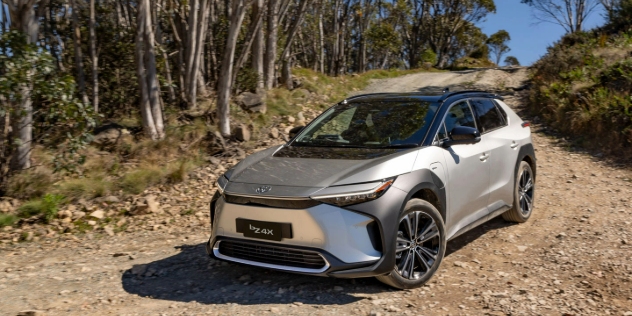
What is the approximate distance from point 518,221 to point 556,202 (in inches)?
53.9

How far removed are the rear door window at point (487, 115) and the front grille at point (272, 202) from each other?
8.17ft

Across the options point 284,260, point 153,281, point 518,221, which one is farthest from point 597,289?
point 153,281

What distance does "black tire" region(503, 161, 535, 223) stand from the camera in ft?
20.9

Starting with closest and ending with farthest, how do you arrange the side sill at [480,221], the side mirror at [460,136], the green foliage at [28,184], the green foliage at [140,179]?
the side mirror at [460,136] < the side sill at [480,221] < the green foliage at [28,184] < the green foliage at [140,179]

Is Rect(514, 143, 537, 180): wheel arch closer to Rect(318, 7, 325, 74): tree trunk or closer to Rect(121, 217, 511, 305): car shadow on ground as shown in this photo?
Rect(121, 217, 511, 305): car shadow on ground

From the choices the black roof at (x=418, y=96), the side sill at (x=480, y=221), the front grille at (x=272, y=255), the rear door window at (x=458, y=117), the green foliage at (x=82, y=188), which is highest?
the black roof at (x=418, y=96)

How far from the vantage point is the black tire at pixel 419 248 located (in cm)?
445

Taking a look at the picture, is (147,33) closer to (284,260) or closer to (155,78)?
(155,78)

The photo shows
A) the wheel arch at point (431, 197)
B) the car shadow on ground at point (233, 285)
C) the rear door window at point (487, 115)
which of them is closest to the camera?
the car shadow on ground at point (233, 285)

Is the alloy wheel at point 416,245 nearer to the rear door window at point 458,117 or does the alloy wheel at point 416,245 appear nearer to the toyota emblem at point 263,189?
the rear door window at point 458,117

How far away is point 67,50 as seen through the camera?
40.5 feet

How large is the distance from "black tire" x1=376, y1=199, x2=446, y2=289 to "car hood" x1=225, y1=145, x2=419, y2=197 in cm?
35

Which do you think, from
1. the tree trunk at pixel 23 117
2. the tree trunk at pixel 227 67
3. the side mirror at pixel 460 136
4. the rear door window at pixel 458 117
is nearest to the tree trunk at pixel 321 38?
the tree trunk at pixel 227 67

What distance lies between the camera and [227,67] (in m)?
10.6
